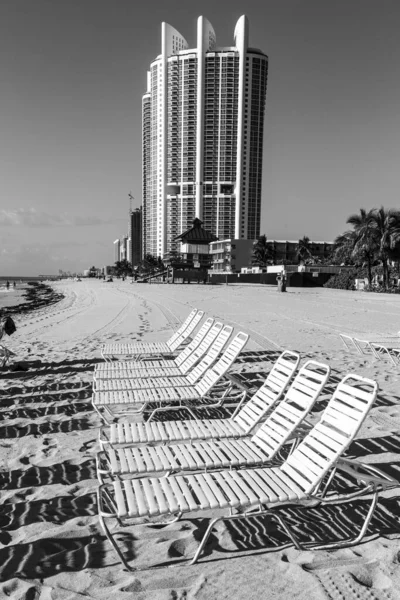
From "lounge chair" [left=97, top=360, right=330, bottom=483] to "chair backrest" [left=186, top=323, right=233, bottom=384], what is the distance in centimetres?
193

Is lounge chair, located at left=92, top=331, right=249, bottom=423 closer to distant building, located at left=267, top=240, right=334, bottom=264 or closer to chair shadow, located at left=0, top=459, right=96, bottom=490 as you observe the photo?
chair shadow, located at left=0, top=459, right=96, bottom=490

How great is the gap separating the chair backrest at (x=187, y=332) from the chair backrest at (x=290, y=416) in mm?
4109

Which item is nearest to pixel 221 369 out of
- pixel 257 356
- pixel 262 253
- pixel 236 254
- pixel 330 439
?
pixel 330 439

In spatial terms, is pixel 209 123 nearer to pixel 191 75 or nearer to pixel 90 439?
pixel 191 75

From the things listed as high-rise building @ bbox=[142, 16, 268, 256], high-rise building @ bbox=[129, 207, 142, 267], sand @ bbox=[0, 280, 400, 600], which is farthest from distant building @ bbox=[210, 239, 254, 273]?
high-rise building @ bbox=[129, 207, 142, 267]

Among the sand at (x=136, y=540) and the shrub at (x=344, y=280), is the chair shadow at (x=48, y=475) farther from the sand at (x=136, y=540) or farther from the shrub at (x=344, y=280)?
the shrub at (x=344, y=280)

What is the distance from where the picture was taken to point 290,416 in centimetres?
332

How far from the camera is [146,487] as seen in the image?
8.42 ft

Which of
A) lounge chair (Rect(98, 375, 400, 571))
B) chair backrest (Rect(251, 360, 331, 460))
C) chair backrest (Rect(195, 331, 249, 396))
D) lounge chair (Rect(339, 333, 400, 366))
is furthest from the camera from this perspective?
lounge chair (Rect(339, 333, 400, 366))

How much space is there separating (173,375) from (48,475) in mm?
2481

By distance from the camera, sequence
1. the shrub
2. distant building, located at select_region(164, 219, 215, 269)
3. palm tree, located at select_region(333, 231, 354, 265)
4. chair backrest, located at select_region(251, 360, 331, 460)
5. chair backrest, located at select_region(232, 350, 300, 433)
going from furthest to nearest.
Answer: distant building, located at select_region(164, 219, 215, 269), the shrub, palm tree, located at select_region(333, 231, 354, 265), chair backrest, located at select_region(232, 350, 300, 433), chair backrest, located at select_region(251, 360, 331, 460)

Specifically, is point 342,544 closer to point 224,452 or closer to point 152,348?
point 224,452

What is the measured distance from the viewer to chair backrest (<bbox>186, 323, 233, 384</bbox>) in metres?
5.45

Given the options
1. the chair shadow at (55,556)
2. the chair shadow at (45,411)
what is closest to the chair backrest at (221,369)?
the chair shadow at (45,411)
